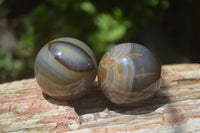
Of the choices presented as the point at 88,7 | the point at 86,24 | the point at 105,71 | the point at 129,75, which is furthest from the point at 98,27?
the point at 129,75

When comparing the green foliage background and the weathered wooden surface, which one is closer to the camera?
the weathered wooden surface

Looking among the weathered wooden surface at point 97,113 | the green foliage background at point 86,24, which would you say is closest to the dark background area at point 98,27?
the green foliage background at point 86,24

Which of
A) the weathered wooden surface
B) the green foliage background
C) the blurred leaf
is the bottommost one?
the weathered wooden surface

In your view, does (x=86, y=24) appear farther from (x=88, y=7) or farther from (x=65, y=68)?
(x=65, y=68)

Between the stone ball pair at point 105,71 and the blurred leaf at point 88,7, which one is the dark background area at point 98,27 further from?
the stone ball pair at point 105,71

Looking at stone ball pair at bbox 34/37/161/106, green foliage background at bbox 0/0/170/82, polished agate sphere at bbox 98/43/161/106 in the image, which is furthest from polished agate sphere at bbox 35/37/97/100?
green foliage background at bbox 0/0/170/82

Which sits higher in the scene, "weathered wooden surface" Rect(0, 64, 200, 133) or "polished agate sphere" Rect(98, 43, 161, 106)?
"polished agate sphere" Rect(98, 43, 161, 106)

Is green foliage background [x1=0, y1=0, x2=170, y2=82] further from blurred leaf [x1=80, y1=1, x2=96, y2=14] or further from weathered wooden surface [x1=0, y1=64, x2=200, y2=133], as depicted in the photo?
weathered wooden surface [x1=0, y1=64, x2=200, y2=133]

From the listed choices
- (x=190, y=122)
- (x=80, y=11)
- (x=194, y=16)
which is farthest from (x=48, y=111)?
(x=194, y=16)
